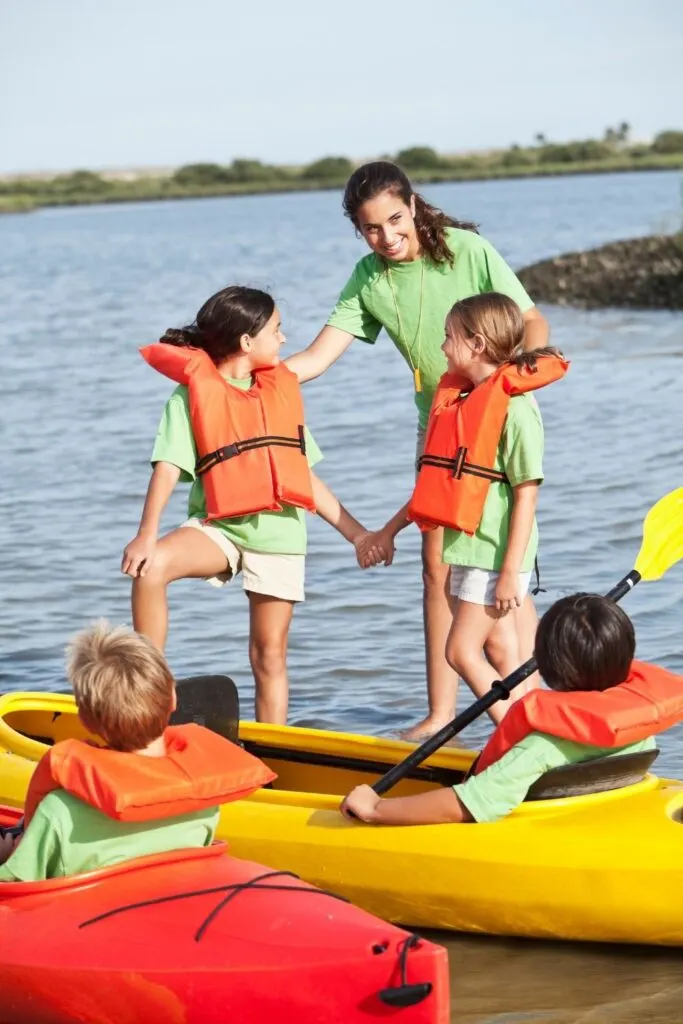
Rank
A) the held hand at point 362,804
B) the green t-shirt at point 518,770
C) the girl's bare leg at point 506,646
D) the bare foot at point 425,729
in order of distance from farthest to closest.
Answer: the bare foot at point 425,729
the girl's bare leg at point 506,646
the held hand at point 362,804
the green t-shirt at point 518,770

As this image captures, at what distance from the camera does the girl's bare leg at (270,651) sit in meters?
5.70

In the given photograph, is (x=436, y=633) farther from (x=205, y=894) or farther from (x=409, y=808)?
(x=205, y=894)

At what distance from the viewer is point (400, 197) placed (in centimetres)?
555

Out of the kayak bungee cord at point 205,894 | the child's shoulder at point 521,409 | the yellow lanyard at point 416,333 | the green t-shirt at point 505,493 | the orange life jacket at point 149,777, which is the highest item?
the yellow lanyard at point 416,333

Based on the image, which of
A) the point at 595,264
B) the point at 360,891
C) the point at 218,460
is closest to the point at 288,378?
the point at 218,460

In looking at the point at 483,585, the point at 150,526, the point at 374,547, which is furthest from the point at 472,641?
the point at 150,526

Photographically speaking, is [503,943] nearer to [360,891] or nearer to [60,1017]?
[360,891]

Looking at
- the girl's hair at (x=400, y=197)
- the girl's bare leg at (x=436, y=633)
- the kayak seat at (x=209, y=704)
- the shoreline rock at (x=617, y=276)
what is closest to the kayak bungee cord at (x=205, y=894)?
the kayak seat at (x=209, y=704)

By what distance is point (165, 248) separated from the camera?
4647 cm

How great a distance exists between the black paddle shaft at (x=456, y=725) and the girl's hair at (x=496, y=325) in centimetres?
79

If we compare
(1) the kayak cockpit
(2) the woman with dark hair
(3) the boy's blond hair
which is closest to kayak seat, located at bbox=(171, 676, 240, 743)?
(1) the kayak cockpit

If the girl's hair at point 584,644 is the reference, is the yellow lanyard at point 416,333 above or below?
above

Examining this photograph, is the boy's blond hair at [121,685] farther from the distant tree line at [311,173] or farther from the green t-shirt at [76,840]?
the distant tree line at [311,173]

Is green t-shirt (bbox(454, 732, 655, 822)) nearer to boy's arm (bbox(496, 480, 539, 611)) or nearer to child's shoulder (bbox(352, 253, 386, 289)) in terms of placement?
boy's arm (bbox(496, 480, 539, 611))
